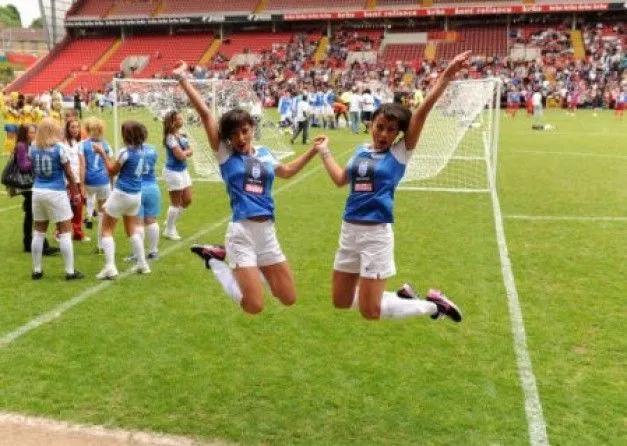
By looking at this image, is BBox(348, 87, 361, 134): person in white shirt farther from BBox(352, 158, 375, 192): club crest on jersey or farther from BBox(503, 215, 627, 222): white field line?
BBox(352, 158, 375, 192): club crest on jersey

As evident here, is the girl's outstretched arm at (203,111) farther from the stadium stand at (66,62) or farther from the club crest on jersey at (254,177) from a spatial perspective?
the stadium stand at (66,62)

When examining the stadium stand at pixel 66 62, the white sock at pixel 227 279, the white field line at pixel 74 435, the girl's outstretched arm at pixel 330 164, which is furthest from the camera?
the stadium stand at pixel 66 62

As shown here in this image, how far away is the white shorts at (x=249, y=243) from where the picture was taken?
4.75 metres

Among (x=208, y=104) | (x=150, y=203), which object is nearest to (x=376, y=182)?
(x=150, y=203)

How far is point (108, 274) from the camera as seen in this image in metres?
7.54

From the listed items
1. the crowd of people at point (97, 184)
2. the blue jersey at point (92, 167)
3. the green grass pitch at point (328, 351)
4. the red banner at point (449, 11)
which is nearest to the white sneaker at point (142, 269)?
the crowd of people at point (97, 184)

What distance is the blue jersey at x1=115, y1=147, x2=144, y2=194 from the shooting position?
743 centimetres

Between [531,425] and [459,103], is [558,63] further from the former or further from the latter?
[531,425]

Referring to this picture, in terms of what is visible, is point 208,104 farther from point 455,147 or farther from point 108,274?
point 108,274

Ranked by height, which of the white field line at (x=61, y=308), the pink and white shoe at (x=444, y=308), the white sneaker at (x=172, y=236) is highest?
the pink and white shoe at (x=444, y=308)

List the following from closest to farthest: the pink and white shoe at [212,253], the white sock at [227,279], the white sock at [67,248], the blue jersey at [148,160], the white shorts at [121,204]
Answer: the white sock at [227,279] < the pink and white shoe at [212,253] < the white sock at [67,248] < the white shorts at [121,204] < the blue jersey at [148,160]

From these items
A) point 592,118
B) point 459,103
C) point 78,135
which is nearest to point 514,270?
point 78,135

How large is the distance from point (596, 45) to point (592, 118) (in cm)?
1558

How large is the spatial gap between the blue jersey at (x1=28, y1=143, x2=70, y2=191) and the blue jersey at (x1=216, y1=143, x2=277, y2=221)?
3.15 meters
